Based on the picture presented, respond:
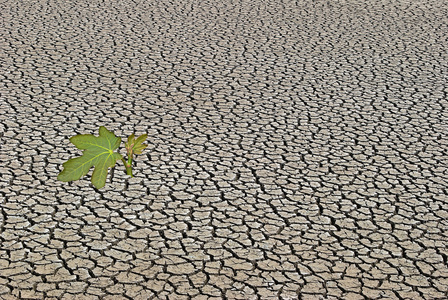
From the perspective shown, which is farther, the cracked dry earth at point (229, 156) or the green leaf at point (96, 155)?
the cracked dry earth at point (229, 156)

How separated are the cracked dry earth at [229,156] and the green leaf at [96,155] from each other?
367mm

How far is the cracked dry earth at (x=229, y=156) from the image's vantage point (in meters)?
1.37

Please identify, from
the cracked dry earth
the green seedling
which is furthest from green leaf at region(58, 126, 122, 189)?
the cracked dry earth

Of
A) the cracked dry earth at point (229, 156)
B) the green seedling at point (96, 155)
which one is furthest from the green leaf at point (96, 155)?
the cracked dry earth at point (229, 156)

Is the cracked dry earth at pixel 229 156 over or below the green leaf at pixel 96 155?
over

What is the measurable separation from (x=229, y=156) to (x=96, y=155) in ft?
2.97

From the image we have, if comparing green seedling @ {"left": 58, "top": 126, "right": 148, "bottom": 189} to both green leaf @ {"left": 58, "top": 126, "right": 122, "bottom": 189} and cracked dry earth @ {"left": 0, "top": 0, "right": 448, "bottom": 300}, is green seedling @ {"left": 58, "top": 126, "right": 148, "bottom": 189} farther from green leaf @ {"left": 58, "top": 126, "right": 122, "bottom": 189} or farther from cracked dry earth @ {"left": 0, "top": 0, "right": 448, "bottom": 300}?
cracked dry earth @ {"left": 0, "top": 0, "right": 448, "bottom": 300}

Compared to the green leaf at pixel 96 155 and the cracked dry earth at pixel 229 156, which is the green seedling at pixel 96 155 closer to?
→ the green leaf at pixel 96 155

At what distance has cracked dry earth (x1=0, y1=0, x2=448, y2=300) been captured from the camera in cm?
137

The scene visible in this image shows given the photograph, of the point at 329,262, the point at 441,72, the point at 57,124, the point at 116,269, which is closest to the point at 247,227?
the point at 329,262

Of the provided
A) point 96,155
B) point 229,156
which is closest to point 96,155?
point 96,155

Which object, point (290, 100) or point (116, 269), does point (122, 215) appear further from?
point (290, 100)

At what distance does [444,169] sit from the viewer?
6.08 feet

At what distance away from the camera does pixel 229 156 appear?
74.9 inches
